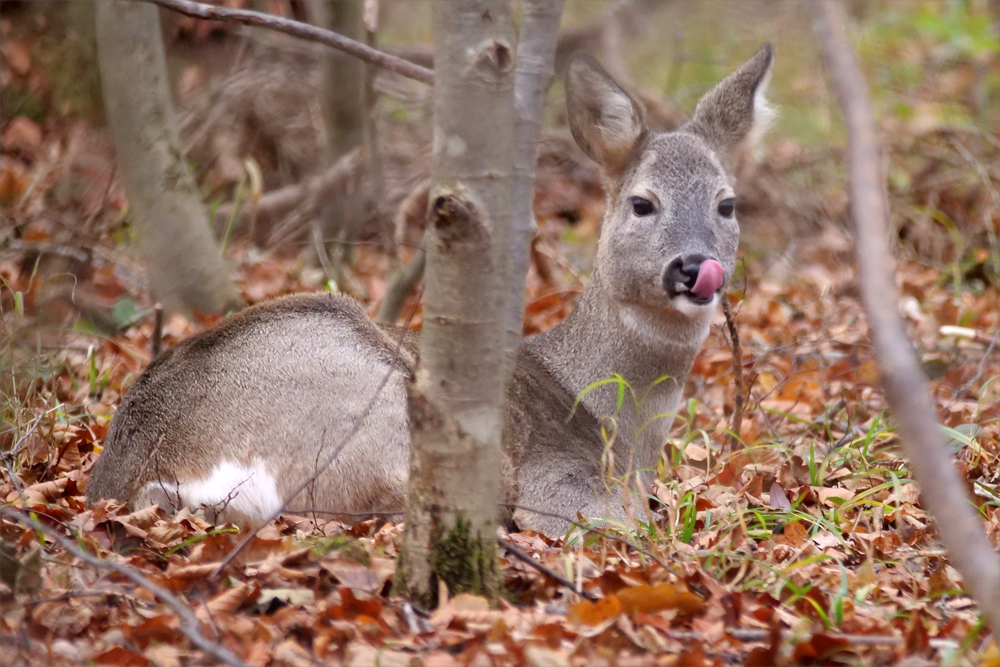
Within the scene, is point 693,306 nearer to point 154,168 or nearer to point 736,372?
point 736,372

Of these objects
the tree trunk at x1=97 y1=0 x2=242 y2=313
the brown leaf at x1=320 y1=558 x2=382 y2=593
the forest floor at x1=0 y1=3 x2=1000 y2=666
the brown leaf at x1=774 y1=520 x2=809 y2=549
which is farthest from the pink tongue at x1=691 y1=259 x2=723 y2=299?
the tree trunk at x1=97 y1=0 x2=242 y2=313

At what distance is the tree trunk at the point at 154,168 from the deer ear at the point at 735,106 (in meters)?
2.90

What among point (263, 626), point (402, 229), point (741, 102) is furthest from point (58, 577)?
point (402, 229)

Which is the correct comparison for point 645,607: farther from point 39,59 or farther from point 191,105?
point 39,59

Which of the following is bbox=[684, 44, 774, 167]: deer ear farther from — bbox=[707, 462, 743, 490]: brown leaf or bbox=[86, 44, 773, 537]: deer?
bbox=[707, 462, 743, 490]: brown leaf

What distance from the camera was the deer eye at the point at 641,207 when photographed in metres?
4.79

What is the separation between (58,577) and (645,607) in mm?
1697

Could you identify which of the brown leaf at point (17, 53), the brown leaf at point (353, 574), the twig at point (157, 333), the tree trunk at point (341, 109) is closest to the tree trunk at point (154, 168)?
the twig at point (157, 333)

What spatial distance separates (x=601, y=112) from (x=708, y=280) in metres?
1.07

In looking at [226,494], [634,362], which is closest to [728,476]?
[634,362]

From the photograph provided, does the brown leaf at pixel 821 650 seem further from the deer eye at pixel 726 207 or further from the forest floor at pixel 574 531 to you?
the deer eye at pixel 726 207

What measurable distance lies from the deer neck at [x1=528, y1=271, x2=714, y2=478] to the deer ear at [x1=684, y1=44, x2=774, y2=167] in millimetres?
890

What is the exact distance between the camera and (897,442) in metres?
5.00

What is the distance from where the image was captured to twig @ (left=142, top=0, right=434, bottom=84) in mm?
3875
